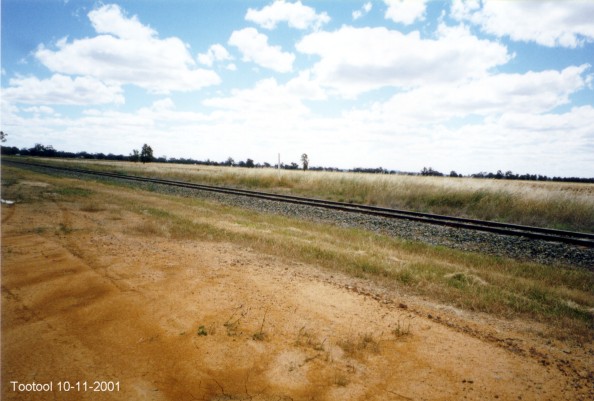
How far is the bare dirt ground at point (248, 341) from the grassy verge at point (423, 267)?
67cm

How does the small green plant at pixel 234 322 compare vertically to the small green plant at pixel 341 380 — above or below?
above

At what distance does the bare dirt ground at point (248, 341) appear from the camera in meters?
3.00

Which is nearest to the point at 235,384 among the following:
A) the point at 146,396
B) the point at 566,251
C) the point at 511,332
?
the point at 146,396

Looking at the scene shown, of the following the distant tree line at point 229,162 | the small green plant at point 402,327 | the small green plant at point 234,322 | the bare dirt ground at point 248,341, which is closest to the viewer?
the bare dirt ground at point 248,341

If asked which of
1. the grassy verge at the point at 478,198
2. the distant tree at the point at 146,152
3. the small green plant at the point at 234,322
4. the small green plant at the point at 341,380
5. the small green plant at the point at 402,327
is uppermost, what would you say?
the distant tree at the point at 146,152

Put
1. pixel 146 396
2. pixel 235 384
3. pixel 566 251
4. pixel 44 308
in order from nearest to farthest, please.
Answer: pixel 146 396 → pixel 235 384 → pixel 44 308 → pixel 566 251

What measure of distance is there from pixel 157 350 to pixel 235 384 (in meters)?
1.04

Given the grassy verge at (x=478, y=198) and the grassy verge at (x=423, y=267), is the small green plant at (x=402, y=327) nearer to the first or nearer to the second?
the grassy verge at (x=423, y=267)

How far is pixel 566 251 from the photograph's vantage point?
29.2ft

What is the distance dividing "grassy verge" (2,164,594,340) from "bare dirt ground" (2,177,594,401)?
673 mm

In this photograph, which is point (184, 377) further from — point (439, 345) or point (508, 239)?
point (508, 239)

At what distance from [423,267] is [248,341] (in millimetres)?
4567

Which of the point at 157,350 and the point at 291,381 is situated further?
the point at 157,350

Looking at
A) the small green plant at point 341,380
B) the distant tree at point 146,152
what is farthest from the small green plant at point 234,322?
the distant tree at point 146,152
